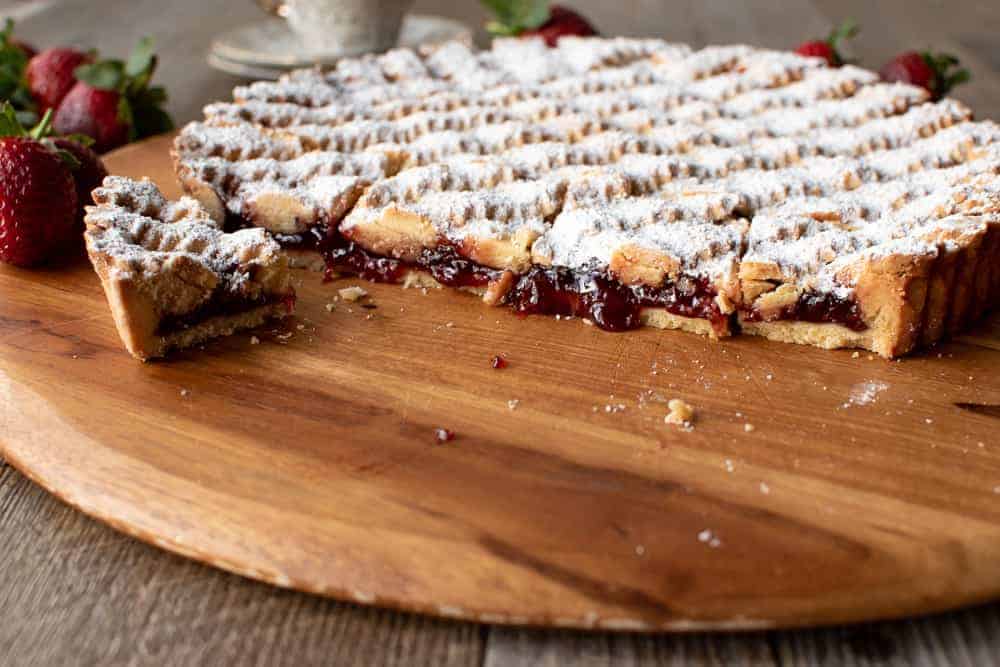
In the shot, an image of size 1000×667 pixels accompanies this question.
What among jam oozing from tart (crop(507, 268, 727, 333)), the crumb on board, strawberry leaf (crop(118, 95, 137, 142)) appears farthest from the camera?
strawberry leaf (crop(118, 95, 137, 142))

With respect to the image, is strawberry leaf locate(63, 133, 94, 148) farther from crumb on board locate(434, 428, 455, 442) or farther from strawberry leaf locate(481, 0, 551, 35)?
strawberry leaf locate(481, 0, 551, 35)

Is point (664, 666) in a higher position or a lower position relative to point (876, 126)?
lower

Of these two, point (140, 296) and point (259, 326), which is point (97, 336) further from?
point (259, 326)

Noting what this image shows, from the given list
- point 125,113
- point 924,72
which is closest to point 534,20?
point 924,72

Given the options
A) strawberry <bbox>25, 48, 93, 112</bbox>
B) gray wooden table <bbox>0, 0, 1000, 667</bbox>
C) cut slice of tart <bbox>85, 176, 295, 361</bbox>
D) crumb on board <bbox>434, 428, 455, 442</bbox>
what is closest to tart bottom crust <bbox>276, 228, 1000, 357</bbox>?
crumb on board <bbox>434, 428, 455, 442</bbox>

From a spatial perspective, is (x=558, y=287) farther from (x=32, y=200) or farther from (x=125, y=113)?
(x=125, y=113)

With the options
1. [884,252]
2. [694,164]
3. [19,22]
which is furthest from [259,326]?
[19,22]
